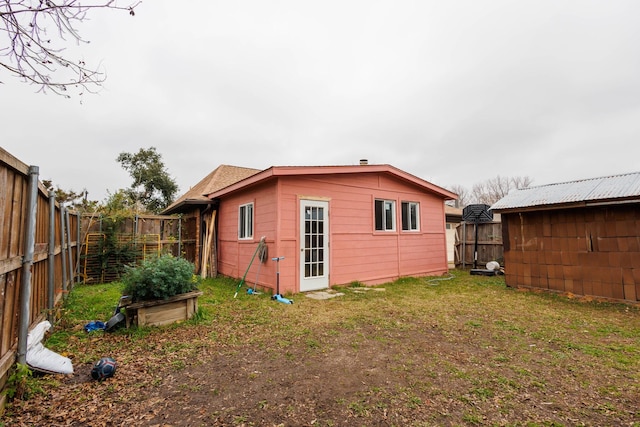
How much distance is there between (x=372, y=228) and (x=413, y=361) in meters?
5.00

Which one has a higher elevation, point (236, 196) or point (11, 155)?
point (236, 196)

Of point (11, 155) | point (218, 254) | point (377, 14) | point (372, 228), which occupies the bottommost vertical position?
point (218, 254)

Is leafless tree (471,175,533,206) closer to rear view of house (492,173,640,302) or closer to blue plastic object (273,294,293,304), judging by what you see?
rear view of house (492,173,640,302)

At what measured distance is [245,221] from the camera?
7859 mm

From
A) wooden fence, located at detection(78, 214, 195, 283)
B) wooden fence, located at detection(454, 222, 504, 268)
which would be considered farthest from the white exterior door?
wooden fence, located at detection(454, 222, 504, 268)

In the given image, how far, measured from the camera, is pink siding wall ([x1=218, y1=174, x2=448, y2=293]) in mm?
6340

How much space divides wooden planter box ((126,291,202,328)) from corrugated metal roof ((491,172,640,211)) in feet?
25.0

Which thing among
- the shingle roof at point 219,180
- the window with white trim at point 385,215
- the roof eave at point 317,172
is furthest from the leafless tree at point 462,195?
the window with white trim at point 385,215

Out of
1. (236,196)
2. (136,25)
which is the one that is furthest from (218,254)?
(136,25)

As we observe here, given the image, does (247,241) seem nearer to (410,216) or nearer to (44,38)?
(410,216)

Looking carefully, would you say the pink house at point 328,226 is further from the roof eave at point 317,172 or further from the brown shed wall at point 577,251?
the brown shed wall at point 577,251

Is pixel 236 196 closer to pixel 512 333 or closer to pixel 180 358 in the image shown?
pixel 180 358

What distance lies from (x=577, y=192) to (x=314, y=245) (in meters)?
6.19

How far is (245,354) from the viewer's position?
323 cm
